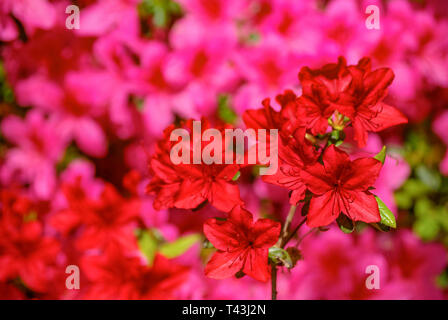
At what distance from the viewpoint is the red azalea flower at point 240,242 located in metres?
0.49

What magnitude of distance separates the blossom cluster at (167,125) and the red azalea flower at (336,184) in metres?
0.17

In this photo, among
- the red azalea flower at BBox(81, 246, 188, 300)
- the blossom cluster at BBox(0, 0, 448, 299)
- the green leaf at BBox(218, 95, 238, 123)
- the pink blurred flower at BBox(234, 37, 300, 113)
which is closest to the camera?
the red azalea flower at BBox(81, 246, 188, 300)

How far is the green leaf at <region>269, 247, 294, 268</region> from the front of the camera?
50cm

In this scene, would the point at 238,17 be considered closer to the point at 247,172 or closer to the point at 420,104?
the point at 247,172

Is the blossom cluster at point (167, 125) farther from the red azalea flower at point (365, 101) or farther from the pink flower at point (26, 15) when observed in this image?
the red azalea flower at point (365, 101)

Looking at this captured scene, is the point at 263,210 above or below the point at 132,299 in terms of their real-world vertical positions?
above

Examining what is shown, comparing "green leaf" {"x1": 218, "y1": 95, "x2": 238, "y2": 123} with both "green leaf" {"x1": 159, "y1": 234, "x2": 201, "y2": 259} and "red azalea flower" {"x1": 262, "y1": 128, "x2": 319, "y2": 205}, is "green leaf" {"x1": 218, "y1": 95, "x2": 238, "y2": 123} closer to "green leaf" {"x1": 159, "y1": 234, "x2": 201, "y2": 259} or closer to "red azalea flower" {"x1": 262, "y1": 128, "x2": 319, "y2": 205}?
"green leaf" {"x1": 159, "y1": 234, "x2": 201, "y2": 259}

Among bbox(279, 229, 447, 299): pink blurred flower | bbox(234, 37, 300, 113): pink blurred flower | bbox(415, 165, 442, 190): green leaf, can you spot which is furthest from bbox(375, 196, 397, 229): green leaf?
bbox(415, 165, 442, 190): green leaf

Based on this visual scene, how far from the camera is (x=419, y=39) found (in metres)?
0.97

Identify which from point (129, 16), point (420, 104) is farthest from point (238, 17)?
point (420, 104)

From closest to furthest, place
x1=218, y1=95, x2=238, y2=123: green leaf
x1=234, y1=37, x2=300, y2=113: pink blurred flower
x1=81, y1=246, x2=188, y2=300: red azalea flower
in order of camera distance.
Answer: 1. x1=81, y1=246, x2=188, y2=300: red azalea flower
2. x1=234, y1=37, x2=300, y2=113: pink blurred flower
3. x1=218, y1=95, x2=238, y2=123: green leaf

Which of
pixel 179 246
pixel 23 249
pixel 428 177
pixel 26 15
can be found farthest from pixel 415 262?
pixel 26 15
